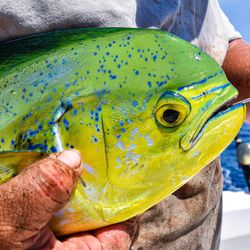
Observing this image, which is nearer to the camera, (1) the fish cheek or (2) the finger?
(1) the fish cheek

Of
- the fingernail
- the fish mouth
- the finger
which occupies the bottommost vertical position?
the finger

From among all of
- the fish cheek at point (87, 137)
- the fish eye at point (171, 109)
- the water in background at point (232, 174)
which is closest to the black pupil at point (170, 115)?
the fish eye at point (171, 109)

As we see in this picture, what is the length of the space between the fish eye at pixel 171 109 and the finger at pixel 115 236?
0.31 metres

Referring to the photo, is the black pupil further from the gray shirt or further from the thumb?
the gray shirt

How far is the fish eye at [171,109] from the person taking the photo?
3.06ft

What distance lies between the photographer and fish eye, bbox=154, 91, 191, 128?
934mm

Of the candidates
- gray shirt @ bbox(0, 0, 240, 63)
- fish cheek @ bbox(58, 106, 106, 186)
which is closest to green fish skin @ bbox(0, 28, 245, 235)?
fish cheek @ bbox(58, 106, 106, 186)

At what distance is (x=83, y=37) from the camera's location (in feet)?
3.35

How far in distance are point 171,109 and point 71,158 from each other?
9.5 inches

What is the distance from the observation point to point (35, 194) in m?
0.86

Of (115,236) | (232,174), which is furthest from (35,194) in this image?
(232,174)

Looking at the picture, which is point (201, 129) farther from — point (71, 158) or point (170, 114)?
point (71, 158)

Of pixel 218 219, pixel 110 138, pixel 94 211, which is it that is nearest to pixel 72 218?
pixel 94 211

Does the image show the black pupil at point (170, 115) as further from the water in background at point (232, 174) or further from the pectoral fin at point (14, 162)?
the water in background at point (232, 174)
